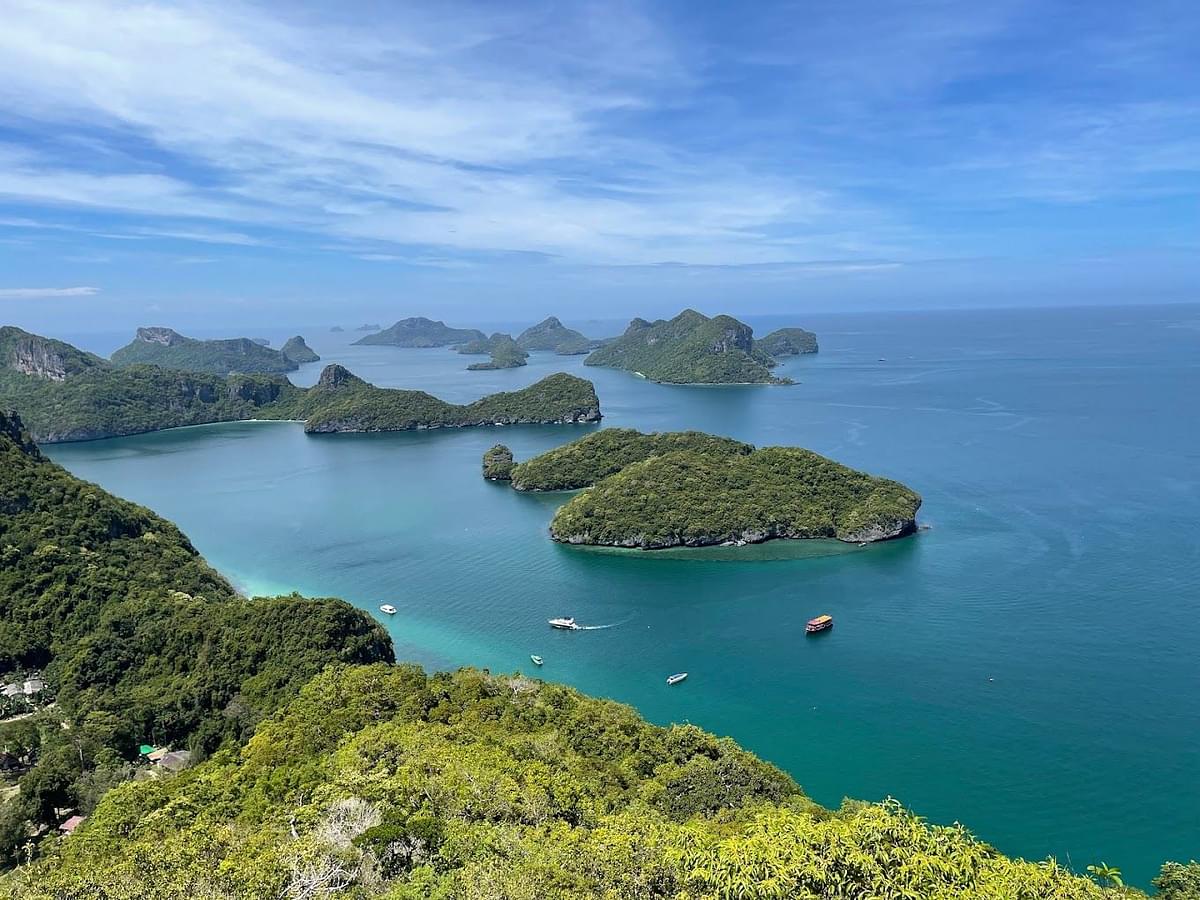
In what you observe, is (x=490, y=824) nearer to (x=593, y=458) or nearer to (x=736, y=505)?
(x=736, y=505)

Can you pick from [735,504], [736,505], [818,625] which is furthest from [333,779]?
[735,504]

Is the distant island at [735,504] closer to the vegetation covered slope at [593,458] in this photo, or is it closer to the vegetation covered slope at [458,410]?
the vegetation covered slope at [593,458]

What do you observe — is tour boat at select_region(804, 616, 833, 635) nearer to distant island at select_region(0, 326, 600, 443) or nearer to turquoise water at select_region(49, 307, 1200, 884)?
turquoise water at select_region(49, 307, 1200, 884)

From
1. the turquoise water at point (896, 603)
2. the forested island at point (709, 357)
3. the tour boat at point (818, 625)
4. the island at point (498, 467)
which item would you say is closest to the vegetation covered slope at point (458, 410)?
the turquoise water at point (896, 603)

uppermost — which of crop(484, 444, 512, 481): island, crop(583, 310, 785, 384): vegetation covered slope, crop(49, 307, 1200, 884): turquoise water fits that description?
crop(583, 310, 785, 384): vegetation covered slope

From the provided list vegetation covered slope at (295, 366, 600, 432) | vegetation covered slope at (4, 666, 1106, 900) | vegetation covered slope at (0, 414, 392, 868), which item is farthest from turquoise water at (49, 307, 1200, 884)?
vegetation covered slope at (295, 366, 600, 432)

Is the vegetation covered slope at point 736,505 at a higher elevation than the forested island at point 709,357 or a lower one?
lower
